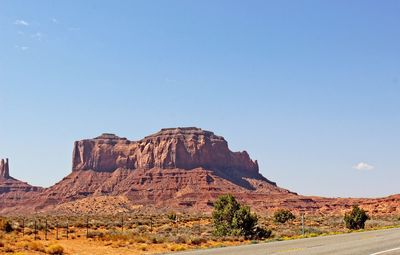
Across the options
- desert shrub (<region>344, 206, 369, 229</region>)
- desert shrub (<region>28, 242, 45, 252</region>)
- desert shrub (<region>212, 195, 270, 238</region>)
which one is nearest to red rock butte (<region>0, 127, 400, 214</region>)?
desert shrub (<region>344, 206, 369, 229</region>)

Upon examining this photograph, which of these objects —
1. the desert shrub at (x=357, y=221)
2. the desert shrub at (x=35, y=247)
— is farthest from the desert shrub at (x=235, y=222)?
the desert shrub at (x=35, y=247)

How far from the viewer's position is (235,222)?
36.8 m

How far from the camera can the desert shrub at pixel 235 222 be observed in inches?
1435

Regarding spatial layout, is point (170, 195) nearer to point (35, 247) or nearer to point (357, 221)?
point (357, 221)

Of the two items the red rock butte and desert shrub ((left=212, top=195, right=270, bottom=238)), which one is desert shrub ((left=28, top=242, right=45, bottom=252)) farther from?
the red rock butte

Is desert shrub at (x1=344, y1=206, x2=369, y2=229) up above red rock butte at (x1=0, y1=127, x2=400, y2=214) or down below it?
below

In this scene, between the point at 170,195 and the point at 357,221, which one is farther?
the point at 170,195

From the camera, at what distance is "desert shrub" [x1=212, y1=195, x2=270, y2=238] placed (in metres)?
36.4

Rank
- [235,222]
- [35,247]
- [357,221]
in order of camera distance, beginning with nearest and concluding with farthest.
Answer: [35,247] < [235,222] < [357,221]

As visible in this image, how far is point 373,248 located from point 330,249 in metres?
1.88

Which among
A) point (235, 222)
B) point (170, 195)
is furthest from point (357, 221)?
point (170, 195)

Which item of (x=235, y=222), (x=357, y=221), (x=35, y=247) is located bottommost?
(x=35, y=247)

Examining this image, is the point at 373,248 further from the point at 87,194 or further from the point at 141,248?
the point at 87,194

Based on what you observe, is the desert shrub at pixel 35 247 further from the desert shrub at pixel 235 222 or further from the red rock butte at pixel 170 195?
the red rock butte at pixel 170 195
